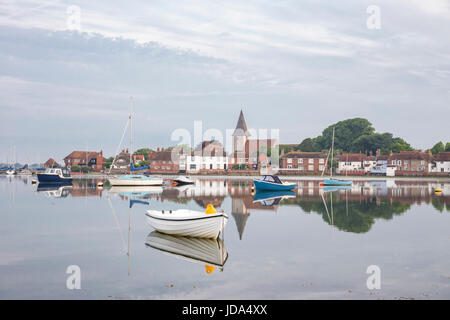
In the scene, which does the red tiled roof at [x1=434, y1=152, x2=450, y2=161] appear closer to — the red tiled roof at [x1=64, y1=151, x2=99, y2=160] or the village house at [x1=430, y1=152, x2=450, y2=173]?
the village house at [x1=430, y1=152, x2=450, y2=173]

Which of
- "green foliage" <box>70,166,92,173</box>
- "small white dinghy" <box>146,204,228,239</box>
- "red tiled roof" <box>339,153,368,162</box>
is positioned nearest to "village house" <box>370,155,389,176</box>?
"red tiled roof" <box>339,153,368,162</box>

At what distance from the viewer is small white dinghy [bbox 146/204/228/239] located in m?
18.6

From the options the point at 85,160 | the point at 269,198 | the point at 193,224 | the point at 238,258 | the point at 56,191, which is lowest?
the point at 269,198

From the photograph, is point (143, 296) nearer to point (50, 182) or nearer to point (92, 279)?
point (92, 279)

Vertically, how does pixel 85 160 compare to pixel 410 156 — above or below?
below

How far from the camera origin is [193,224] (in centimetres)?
1912

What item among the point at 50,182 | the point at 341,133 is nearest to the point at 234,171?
the point at 341,133

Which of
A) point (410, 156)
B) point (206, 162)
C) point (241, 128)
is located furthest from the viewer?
point (241, 128)

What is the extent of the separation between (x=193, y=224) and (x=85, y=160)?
6018 inches

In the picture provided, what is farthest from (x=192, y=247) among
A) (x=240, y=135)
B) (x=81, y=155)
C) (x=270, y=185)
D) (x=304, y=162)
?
(x=81, y=155)

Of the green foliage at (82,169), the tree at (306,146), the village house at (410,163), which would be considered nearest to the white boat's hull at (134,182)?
the green foliage at (82,169)

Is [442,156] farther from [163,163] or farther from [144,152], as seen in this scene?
[144,152]

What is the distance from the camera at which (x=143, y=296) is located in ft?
40.1
